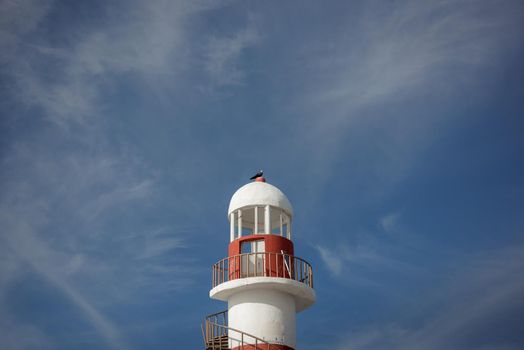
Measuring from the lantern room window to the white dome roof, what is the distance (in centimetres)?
30

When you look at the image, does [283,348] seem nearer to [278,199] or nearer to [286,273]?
[286,273]

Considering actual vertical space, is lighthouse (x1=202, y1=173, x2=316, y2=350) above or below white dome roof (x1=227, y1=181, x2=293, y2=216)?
below

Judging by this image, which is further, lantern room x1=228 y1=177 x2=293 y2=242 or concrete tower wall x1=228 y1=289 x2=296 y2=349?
lantern room x1=228 y1=177 x2=293 y2=242

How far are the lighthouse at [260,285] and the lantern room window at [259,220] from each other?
0.06 meters

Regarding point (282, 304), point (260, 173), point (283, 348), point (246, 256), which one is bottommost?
point (283, 348)

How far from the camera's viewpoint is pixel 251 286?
39.6m

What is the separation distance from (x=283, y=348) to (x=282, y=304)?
246cm

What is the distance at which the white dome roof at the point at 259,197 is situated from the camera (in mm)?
42688

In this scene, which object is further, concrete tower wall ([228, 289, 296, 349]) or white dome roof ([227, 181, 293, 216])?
white dome roof ([227, 181, 293, 216])

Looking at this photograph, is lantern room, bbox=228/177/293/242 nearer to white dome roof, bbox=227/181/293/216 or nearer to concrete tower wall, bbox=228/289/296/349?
white dome roof, bbox=227/181/293/216

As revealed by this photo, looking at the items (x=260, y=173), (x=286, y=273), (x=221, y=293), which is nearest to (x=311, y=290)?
(x=286, y=273)

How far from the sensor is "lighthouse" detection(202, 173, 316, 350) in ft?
129

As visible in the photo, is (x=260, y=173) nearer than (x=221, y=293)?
No

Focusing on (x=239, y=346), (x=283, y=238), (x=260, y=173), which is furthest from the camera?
(x=260, y=173)
